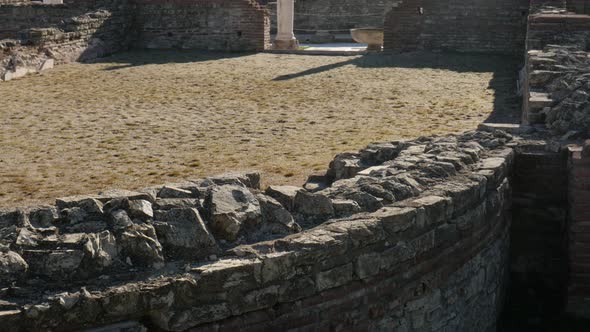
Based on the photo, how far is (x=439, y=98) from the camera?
1360 centimetres

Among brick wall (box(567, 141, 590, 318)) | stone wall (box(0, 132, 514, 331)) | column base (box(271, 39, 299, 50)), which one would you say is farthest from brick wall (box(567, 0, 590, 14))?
stone wall (box(0, 132, 514, 331))

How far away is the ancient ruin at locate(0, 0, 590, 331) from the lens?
3.95 m

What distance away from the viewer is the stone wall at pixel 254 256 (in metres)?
3.89

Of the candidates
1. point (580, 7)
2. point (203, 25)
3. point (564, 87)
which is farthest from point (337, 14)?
point (564, 87)

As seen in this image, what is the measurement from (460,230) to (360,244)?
1079mm

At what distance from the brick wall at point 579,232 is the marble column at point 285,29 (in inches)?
562

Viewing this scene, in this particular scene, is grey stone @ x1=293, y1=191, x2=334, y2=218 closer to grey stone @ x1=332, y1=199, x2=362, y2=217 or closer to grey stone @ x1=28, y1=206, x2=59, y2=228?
grey stone @ x1=332, y1=199, x2=362, y2=217

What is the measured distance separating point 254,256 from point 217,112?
8.43 metres

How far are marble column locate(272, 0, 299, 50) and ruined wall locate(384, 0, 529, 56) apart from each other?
102 inches

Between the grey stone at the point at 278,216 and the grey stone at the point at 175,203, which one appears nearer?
the grey stone at the point at 175,203

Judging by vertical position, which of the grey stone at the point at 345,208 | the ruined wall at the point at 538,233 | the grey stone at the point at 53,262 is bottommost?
the ruined wall at the point at 538,233

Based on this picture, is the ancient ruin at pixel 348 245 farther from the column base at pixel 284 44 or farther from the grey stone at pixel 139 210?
the column base at pixel 284 44

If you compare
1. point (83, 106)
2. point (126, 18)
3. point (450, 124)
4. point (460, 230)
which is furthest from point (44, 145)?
point (126, 18)

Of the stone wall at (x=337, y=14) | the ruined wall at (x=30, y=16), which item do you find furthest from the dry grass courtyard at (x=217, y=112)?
the stone wall at (x=337, y=14)
